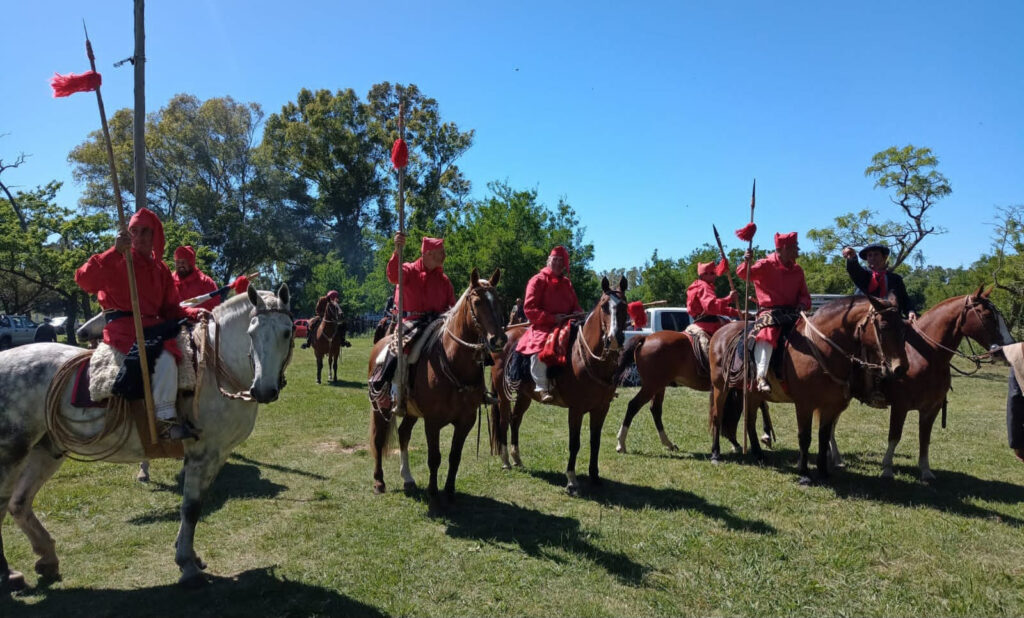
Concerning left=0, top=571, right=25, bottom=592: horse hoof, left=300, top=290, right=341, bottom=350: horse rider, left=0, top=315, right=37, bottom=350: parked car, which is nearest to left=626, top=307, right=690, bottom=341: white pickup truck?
left=300, top=290, right=341, bottom=350: horse rider

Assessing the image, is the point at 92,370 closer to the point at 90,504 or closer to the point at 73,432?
the point at 73,432

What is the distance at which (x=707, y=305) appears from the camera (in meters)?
9.68

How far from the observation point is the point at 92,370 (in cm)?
419

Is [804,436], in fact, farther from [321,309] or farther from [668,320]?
[321,309]

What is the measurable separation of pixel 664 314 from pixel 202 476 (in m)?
13.6

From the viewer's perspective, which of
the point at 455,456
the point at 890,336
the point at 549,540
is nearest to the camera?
the point at 549,540

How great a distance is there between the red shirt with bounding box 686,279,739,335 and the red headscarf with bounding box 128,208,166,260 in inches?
302

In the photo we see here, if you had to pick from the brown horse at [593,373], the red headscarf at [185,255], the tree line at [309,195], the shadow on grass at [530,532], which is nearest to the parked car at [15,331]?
the tree line at [309,195]

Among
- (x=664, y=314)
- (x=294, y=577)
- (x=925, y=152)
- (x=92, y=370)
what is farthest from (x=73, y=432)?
(x=925, y=152)

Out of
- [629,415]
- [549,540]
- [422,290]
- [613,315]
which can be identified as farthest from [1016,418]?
[422,290]

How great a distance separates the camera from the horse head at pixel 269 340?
13.4 feet

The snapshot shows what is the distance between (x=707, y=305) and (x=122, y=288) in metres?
8.30

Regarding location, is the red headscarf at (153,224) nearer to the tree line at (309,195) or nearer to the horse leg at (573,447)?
the horse leg at (573,447)

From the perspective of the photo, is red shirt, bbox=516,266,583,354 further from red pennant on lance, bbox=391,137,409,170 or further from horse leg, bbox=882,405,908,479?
horse leg, bbox=882,405,908,479
